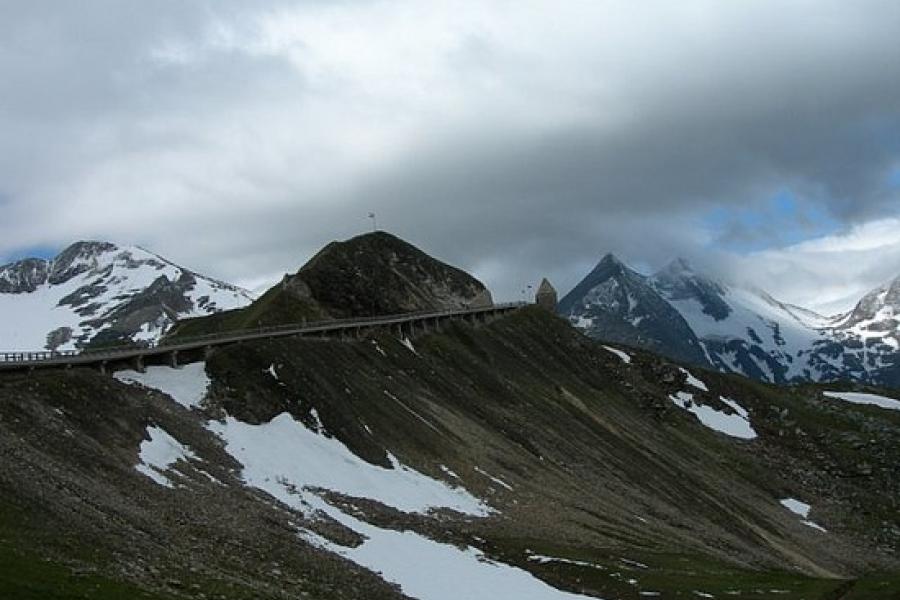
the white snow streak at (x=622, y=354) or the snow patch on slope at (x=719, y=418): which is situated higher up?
the white snow streak at (x=622, y=354)

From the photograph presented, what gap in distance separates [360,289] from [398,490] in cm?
8583

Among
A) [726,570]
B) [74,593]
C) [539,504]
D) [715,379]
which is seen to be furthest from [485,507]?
[715,379]

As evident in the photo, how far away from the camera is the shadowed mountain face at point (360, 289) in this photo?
454 ft

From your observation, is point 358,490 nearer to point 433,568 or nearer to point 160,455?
point 433,568

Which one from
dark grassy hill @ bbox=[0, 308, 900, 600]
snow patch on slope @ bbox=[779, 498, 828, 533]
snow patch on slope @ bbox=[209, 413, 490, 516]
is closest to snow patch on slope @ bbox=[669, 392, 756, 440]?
dark grassy hill @ bbox=[0, 308, 900, 600]

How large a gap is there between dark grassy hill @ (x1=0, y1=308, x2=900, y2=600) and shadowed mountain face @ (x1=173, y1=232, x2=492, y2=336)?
1345 cm

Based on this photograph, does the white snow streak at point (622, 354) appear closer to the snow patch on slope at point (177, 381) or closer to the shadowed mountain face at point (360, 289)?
the shadowed mountain face at point (360, 289)

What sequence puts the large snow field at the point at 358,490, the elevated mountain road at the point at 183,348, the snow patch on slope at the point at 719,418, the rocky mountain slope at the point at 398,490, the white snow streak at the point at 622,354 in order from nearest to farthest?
the rocky mountain slope at the point at 398,490, the large snow field at the point at 358,490, the elevated mountain road at the point at 183,348, the snow patch on slope at the point at 719,418, the white snow streak at the point at 622,354

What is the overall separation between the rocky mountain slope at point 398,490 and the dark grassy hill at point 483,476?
0.26 m

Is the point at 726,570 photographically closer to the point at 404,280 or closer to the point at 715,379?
the point at 404,280

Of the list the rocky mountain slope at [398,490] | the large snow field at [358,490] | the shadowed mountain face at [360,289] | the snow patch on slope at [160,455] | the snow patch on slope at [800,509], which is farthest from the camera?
the shadowed mountain face at [360,289]

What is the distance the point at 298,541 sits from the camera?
50312 mm

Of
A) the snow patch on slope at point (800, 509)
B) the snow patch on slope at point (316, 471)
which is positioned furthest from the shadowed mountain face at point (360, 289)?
the snow patch on slope at point (800, 509)

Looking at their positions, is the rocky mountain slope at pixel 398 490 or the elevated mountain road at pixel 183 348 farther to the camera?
the elevated mountain road at pixel 183 348
